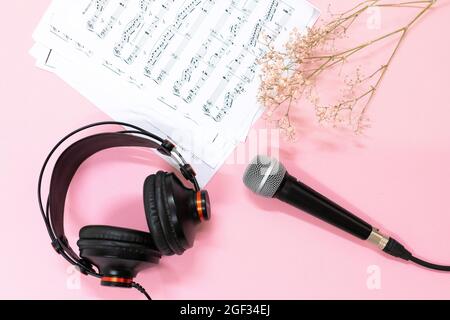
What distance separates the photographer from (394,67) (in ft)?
3.36

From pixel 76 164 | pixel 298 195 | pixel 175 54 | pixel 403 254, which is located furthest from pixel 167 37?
pixel 403 254

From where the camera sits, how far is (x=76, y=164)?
0.99 meters

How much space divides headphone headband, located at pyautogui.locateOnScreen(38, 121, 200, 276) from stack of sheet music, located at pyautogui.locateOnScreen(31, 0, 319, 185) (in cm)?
8

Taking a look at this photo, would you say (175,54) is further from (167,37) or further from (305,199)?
(305,199)

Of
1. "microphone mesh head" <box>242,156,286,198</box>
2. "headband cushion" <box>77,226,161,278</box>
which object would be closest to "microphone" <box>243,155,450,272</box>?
"microphone mesh head" <box>242,156,286,198</box>

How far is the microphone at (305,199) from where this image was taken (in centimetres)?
88

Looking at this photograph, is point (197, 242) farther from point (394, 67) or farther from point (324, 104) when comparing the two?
point (394, 67)

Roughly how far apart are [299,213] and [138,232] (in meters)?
0.37

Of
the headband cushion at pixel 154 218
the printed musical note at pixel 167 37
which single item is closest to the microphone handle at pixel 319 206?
the headband cushion at pixel 154 218

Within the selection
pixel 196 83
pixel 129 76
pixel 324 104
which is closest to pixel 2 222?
pixel 129 76

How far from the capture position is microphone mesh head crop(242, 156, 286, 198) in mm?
879

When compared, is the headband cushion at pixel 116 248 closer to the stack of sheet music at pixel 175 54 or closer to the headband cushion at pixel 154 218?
the headband cushion at pixel 154 218

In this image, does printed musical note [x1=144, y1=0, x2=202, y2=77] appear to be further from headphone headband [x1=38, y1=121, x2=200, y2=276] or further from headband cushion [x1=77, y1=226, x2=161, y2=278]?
headband cushion [x1=77, y1=226, x2=161, y2=278]
